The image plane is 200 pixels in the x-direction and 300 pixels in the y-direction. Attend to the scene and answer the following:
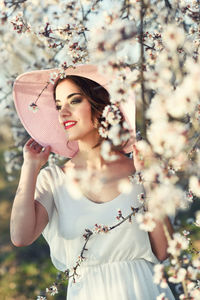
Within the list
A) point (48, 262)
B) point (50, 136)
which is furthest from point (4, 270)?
point (50, 136)

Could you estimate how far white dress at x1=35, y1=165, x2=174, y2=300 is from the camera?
75.6 inches

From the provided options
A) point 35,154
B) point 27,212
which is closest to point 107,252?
point 27,212

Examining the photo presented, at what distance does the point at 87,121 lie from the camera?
2012mm

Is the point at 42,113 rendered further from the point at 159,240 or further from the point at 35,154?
the point at 159,240

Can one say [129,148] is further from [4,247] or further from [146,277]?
[4,247]

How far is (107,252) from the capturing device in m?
1.94

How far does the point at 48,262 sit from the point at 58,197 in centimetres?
295

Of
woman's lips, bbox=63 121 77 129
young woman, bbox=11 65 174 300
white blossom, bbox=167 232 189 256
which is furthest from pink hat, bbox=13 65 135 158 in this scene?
white blossom, bbox=167 232 189 256

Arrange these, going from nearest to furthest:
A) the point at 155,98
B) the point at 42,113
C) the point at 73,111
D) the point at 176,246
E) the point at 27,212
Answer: the point at 155,98 → the point at 176,246 → the point at 27,212 → the point at 73,111 → the point at 42,113

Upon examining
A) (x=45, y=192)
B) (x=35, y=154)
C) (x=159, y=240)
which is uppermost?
(x=35, y=154)

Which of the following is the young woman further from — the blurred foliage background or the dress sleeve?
the blurred foliage background

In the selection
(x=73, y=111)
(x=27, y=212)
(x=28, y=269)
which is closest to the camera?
(x=27, y=212)

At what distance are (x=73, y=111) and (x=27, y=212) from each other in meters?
0.53

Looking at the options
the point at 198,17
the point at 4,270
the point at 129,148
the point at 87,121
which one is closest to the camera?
the point at 198,17
